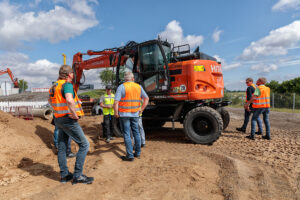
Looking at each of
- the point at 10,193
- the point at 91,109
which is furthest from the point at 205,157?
the point at 91,109

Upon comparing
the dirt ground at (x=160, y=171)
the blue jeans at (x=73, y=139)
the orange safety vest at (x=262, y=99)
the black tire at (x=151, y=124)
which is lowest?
the dirt ground at (x=160, y=171)

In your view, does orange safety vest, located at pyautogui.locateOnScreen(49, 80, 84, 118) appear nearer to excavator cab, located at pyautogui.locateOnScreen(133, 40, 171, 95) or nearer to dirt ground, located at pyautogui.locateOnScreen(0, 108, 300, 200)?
dirt ground, located at pyautogui.locateOnScreen(0, 108, 300, 200)

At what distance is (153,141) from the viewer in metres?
6.23

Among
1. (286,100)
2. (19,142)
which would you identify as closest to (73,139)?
(19,142)

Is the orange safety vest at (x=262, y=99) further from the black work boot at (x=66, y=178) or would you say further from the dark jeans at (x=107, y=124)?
the black work boot at (x=66, y=178)

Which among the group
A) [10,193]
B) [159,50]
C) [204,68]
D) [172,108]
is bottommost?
[10,193]

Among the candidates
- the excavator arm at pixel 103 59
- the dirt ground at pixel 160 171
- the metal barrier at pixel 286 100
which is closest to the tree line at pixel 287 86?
the metal barrier at pixel 286 100

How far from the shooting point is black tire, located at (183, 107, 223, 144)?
5434mm

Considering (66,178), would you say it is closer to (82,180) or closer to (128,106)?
(82,180)

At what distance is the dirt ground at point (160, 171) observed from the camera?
283cm

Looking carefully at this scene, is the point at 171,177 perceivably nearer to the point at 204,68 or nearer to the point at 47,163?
the point at 47,163

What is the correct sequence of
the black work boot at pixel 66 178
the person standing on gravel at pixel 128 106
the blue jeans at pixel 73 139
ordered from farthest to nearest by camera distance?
1. the person standing on gravel at pixel 128 106
2. the black work boot at pixel 66 178
3. the blue jeans at pixel 73 139

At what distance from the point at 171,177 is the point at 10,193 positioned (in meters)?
2.36

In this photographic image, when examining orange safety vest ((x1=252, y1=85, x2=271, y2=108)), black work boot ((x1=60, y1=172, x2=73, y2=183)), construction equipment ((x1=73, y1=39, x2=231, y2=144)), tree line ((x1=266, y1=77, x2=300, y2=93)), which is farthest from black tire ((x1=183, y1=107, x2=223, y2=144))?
tree line ((x1=266, y1=77, x2=300, y2=93))
